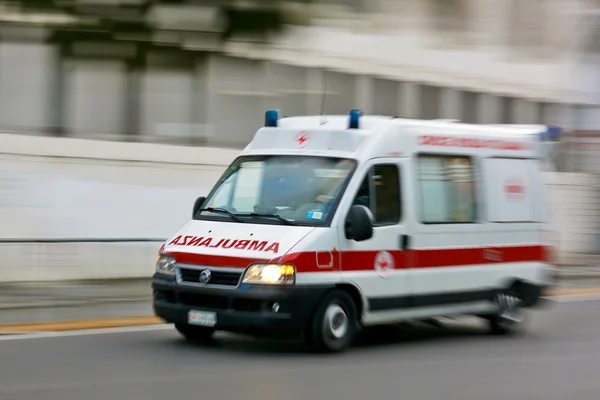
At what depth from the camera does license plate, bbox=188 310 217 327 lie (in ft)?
30.4

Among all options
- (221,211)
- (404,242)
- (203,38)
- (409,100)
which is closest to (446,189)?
(404,242)

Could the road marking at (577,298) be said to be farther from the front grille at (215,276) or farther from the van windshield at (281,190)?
the front grille at (215,276)

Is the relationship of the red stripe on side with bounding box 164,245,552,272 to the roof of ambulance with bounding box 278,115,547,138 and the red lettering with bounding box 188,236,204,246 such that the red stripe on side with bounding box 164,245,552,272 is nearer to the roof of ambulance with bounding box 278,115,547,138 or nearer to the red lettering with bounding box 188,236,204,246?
the red lettering with bounding box 188,236,204,246

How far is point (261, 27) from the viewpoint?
2797 mm

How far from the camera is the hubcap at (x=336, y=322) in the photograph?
30.7 ft

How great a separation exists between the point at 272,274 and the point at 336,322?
2.88ft

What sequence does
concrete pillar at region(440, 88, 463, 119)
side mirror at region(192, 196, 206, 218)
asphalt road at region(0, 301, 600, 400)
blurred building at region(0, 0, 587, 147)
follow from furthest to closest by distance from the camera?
concrete pillar at region(440, 88, 463, 119) < side mirror at region(192, 196, 206, 218) < asphalt road at region(0, 301, 600, 400) < blurred building at region(0, 0, 587, 147)

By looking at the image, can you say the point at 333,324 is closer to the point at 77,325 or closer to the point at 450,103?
the point at 77,325

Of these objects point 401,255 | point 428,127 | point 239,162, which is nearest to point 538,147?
point 428,127

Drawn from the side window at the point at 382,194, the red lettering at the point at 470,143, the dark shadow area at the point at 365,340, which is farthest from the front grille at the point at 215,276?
the red lettering at the point at 470,143

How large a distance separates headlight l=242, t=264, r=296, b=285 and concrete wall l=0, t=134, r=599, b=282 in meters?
5.80

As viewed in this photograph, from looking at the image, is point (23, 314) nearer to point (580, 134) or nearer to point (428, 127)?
point (428, 127)

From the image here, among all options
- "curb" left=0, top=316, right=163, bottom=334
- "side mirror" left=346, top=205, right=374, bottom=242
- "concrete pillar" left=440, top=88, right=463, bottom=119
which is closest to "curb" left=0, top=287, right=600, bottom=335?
"curb" left=0, top=316, right=163, bottom=334

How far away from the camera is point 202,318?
30.7 feet
